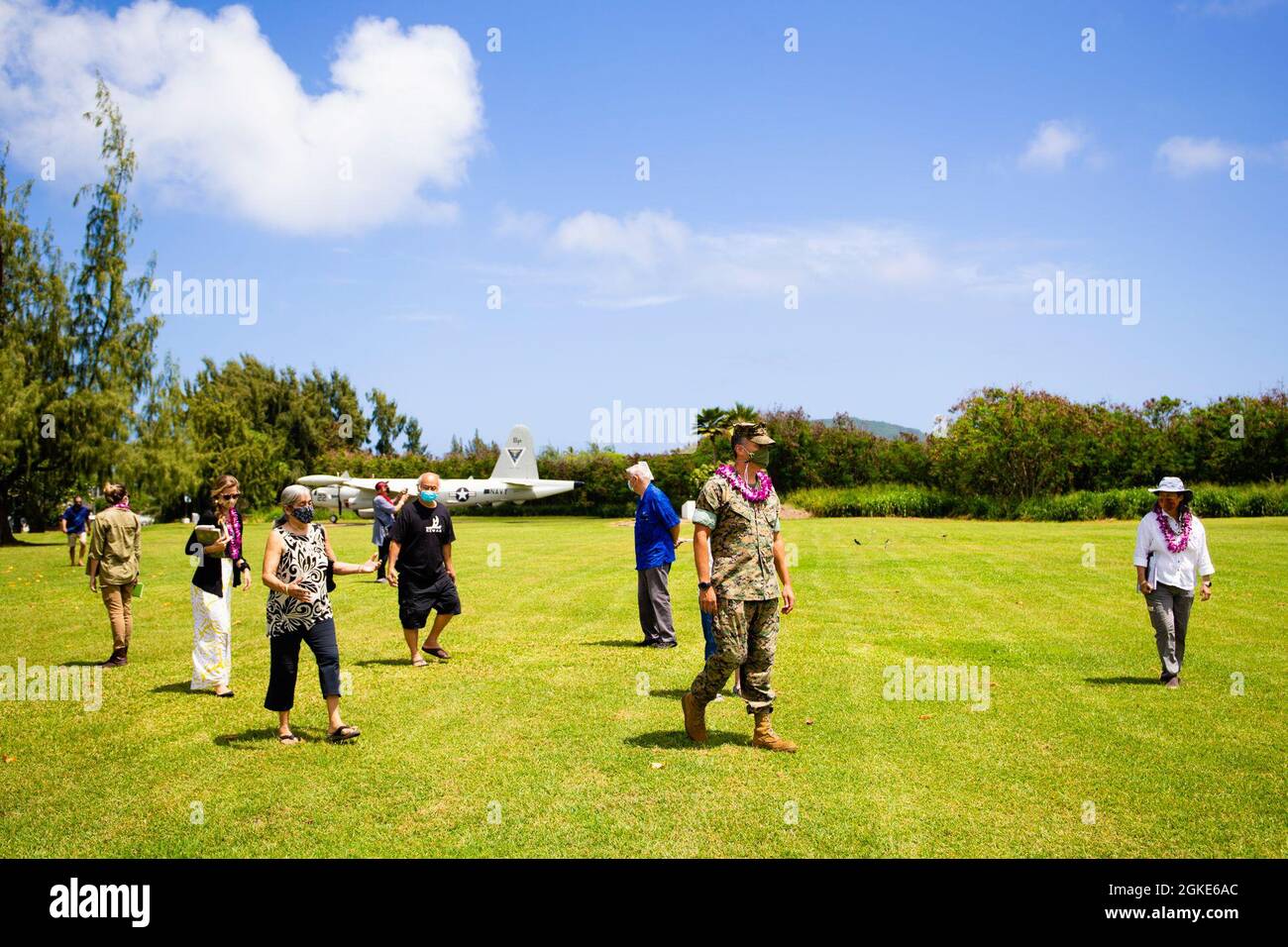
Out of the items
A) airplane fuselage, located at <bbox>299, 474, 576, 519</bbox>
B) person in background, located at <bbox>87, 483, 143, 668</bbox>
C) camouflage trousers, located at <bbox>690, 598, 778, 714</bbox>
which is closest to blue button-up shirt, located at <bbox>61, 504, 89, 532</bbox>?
person in background, located at <bbox>87, 483, 143, 668</bbox>

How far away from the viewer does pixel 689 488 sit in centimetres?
4897

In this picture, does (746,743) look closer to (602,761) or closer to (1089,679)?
(602,761)

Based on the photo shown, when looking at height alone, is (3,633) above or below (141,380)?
below

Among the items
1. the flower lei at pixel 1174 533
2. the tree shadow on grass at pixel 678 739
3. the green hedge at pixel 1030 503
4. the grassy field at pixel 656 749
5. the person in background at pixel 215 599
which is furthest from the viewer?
the green hedge at pixel 1030 503

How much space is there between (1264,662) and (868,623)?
4.89m

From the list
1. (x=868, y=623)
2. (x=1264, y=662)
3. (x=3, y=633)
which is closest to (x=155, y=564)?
(x=3, y=633)

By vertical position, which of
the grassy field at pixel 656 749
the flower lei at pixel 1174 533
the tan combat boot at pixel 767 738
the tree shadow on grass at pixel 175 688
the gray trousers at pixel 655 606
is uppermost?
the flower lei at pixel 1174 533

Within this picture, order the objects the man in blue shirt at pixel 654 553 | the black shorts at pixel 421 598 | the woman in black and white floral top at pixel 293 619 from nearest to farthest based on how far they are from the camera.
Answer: the woman in black and white floral top at pixel 293 619
the black shorts at pixel 421 598
the man in blue shirt at pixel 654 553

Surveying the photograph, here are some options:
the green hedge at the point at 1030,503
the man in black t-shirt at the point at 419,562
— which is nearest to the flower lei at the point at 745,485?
the man in black t-shirt at the point at 419,562

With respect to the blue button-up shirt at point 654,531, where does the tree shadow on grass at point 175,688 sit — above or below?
below

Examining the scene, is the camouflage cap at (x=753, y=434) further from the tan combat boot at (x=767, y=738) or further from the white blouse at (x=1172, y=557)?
the white blouse at (x=1172, y=557)

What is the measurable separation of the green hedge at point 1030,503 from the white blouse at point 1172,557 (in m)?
29.4

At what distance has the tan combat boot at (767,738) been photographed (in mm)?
7207

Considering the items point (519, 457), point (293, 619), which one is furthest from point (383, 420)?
point (293, 619)
